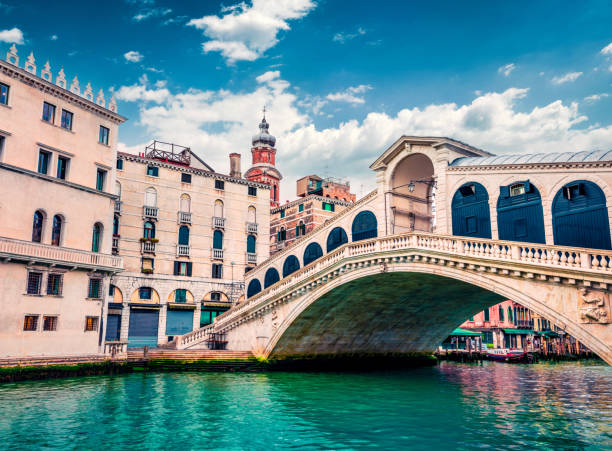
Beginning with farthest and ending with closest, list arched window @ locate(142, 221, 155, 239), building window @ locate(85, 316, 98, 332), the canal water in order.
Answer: arched window @ locate(142, 221, 155, 239) → building window @ locate(85, 316, 98, 332) → the canal water

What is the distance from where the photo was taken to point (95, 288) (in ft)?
78.7

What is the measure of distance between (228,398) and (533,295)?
10.1 m

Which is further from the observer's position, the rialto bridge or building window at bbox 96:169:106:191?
building window at bbox 96:169:106:191

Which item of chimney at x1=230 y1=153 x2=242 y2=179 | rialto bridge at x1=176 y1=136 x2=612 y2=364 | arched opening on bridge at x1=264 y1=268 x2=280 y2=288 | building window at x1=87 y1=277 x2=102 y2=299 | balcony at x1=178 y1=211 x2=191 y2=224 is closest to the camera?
rialto bridge at x1=176 y1=136 x2=612 y2=364

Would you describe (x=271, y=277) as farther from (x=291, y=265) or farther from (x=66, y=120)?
(x=66, y=120)

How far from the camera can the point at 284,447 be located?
35.2ft

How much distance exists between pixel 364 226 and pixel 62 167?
1476 centimetres

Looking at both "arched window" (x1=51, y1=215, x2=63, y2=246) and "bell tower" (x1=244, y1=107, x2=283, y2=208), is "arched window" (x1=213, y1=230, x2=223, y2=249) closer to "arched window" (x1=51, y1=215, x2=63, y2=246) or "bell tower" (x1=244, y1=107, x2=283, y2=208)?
"arched window" (x1=51, y1=215, x2=63, y2=246)

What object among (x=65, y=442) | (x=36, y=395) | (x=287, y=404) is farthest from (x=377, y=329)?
(x=65, y=442)

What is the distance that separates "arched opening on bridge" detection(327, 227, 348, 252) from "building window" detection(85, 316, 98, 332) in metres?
12.5

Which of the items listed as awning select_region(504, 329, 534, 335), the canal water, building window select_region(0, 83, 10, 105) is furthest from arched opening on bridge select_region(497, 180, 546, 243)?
awning select_region(504, 329, 534, 335)

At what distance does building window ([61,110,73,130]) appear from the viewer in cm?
2390

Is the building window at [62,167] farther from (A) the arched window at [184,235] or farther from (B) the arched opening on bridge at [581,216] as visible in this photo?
(B) the arched opening on bridge at [581,216]

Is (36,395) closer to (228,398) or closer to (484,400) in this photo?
Result: (228,398)
